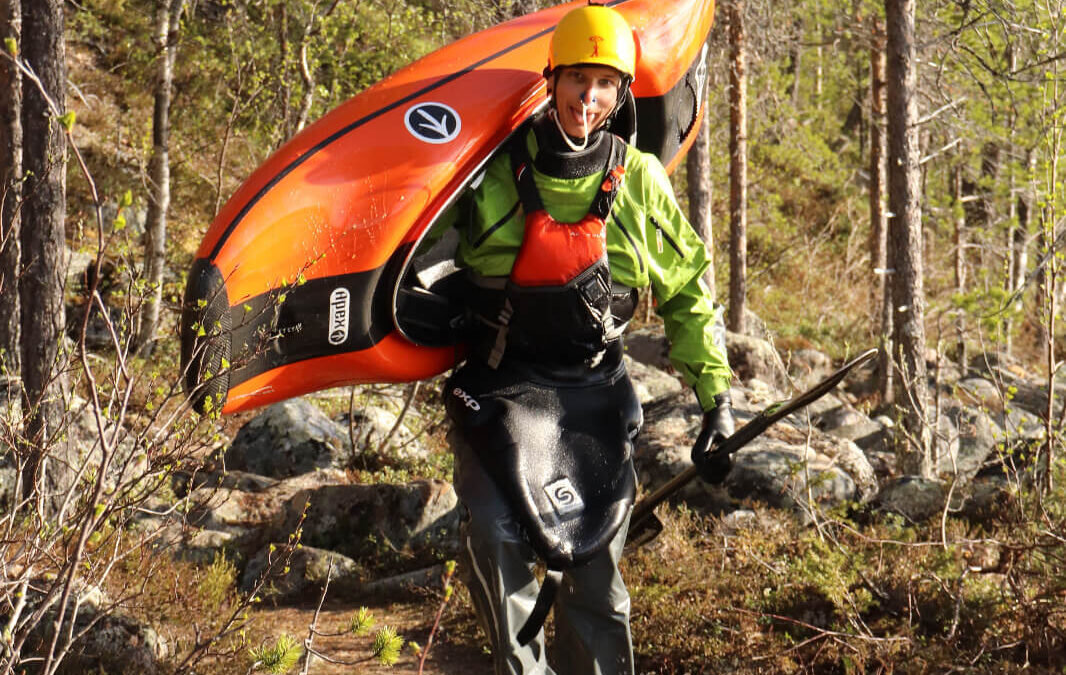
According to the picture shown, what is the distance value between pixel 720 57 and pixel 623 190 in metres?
11.9

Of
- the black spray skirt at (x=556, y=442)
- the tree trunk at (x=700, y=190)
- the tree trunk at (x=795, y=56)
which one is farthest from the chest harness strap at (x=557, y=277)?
the tree trunk at (x=700, y=190)

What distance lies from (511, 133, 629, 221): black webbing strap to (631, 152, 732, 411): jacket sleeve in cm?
Answer: 16

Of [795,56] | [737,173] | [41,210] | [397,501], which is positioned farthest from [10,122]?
[795,56]

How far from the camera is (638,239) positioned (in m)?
3.66

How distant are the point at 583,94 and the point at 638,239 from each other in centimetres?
53

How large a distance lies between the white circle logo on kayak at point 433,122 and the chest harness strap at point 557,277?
0.49 m

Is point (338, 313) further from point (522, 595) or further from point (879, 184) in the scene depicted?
point (879, 184)

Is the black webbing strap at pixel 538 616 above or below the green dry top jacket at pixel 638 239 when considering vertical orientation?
below

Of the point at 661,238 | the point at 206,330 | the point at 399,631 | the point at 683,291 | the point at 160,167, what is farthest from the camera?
the point at 160,167

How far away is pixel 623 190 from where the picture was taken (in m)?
3.62

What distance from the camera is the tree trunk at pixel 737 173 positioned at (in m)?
15.3

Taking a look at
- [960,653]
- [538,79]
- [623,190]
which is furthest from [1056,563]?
[538,79]

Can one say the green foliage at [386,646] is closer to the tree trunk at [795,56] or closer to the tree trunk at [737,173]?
the tree trunk at [795,56]

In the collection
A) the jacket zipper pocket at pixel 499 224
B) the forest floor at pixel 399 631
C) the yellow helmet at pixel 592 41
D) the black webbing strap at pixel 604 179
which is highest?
the yellow helmet at pixel 592 41
